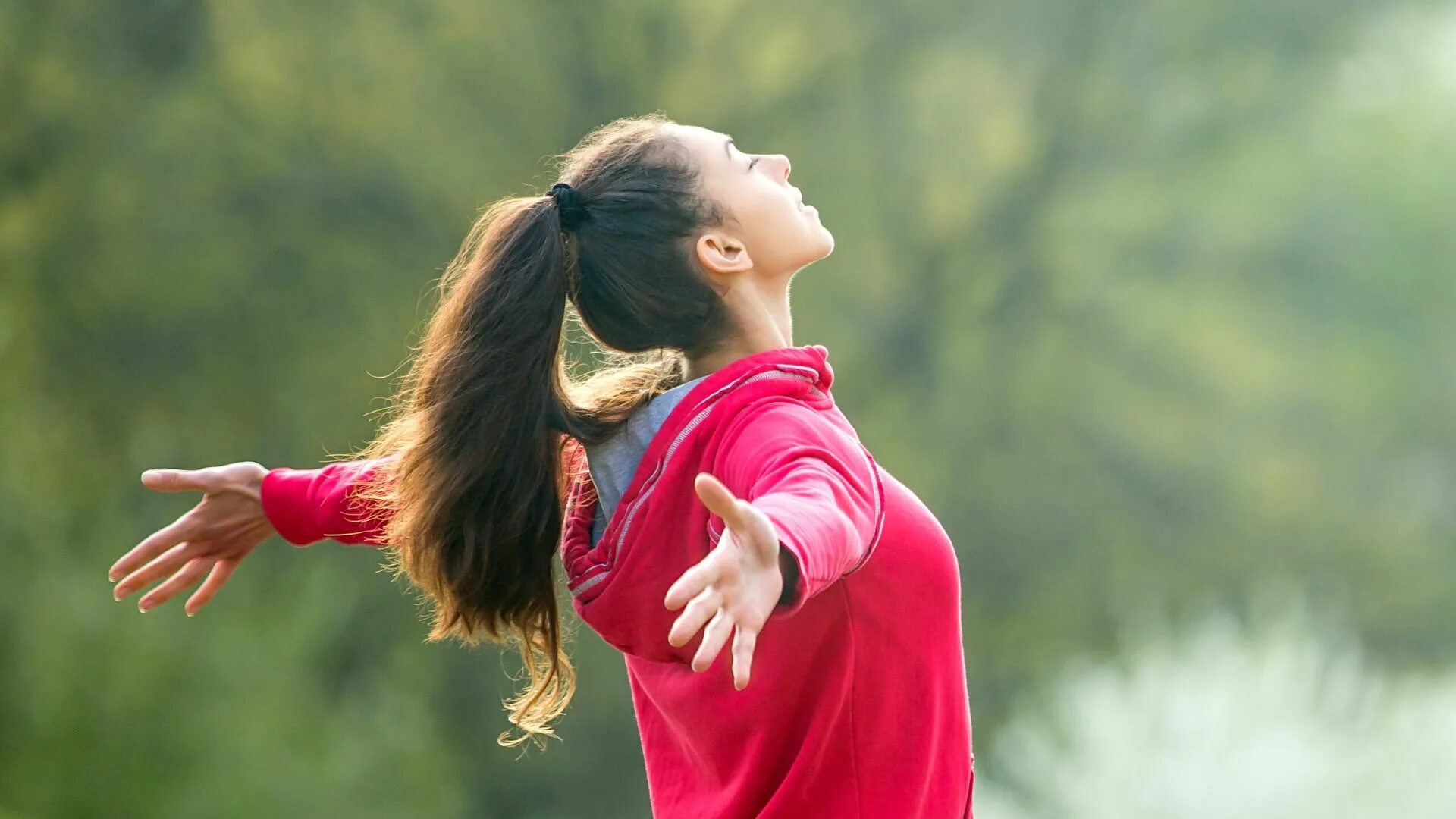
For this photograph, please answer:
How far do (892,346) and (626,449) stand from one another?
3.96 meters

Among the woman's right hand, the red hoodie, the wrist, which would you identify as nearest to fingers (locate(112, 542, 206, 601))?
the woman's right hand

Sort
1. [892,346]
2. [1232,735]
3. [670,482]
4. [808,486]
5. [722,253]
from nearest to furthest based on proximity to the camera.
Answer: [808,486] < [670,482] < [722,253] < [1232,735] < [892,346]

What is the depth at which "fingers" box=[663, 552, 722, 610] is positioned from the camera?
703 mm

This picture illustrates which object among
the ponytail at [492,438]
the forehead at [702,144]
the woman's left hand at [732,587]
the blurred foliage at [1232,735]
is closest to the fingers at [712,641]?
the woman's left hand at [732,587]

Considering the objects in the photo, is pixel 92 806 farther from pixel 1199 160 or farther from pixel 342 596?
pixel 1199 160

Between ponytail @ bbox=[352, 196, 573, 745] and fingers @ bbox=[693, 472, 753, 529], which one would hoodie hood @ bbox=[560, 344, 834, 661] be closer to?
ponytail @ bbox=[352, 196, 573, 745]

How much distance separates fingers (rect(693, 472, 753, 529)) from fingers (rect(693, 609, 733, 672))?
44mm

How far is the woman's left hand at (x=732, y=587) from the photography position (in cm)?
70

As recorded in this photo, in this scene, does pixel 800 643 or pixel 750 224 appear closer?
pixel 800 643

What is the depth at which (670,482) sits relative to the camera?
3.23ft

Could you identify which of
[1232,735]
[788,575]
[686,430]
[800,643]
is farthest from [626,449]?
[1232,735]

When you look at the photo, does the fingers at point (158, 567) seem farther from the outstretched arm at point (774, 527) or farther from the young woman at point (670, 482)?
the outstretched arm at point (774, 527)

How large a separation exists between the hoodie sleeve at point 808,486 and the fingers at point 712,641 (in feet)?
0.19

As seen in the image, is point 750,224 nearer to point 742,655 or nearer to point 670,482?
point 670,482
